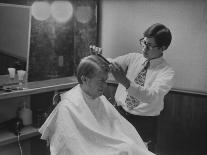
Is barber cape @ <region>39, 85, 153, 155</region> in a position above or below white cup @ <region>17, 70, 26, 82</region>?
below

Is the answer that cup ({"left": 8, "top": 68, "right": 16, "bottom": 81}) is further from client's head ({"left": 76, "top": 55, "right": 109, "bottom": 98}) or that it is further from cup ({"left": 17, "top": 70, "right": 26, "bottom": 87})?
client's head ({"left": 76, "top": 55, "right": 109, "bottom": 98})

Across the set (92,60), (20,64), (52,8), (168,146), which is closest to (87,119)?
(92,60)

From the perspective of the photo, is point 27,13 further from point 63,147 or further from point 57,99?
point 63,147

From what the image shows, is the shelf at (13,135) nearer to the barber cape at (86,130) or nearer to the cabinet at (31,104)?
the cabinet at (31,104)

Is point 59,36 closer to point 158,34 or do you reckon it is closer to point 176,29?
point 176,29

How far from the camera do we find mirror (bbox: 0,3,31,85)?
105 inches

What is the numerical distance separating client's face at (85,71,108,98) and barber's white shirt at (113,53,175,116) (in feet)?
0.64

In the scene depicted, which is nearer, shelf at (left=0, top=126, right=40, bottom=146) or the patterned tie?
the patterned tie

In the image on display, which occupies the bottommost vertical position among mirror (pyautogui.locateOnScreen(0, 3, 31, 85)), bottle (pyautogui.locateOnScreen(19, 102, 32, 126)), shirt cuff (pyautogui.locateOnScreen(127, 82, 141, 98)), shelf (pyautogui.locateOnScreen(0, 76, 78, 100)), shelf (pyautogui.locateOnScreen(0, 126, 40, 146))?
shelf (pyautogui.locateOnScreen(0, 126, 40, 146))

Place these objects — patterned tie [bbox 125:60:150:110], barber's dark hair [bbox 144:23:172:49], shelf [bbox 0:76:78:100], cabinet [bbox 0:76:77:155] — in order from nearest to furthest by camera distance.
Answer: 1. barber's dark hair [bbox 144:23:172:49]
2. patterned tie [bbox 125:60:150:110]
3. shelf [bbox 0:76:78:100]
4. cabinet [bbox 0:76:77:155]

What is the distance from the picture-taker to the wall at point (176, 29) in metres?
2.85

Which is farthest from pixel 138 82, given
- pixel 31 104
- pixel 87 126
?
pixel 31 104

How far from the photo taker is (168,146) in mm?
3186

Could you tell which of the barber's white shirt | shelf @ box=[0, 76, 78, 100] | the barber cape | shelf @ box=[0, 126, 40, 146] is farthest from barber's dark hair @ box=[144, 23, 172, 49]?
shelf @ box=[0, 126, 40, 146]
